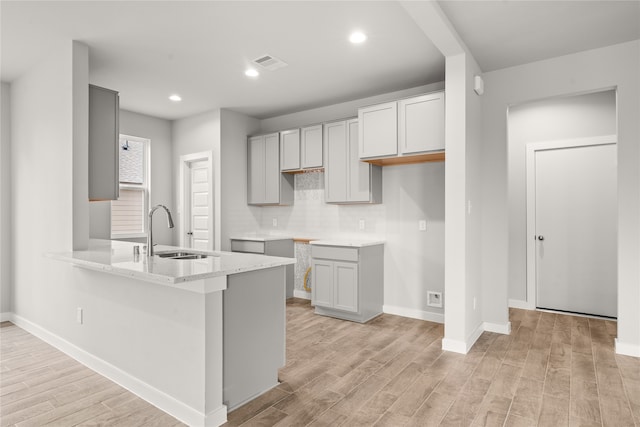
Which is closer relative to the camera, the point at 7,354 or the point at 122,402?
the point at 122,402

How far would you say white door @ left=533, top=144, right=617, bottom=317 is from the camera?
14.1 ft

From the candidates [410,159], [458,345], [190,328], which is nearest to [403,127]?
[410,159]

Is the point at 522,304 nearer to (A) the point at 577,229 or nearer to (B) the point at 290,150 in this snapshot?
(A) the point at 577,229

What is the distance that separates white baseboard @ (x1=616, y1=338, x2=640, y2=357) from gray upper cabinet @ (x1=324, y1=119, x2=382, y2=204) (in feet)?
8.73

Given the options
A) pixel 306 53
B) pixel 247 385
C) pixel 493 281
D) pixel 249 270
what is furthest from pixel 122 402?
pixel 493 281

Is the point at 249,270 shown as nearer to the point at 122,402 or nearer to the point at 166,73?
the point at 122,402

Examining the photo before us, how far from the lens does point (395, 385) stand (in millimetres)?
2625

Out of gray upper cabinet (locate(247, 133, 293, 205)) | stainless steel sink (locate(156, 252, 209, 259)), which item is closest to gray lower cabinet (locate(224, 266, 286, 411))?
stainless steel sink (locate(156, 252, 209, 259))

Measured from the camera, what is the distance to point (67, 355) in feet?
10.6

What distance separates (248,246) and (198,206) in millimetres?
1180

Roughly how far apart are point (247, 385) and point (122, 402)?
83 cm

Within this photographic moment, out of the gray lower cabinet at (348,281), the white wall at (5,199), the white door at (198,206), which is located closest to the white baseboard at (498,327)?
the gray lower cabinet at (348,281)

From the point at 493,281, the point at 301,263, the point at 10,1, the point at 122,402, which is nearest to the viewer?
the point at 122,402

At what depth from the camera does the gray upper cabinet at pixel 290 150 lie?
16.5ft
